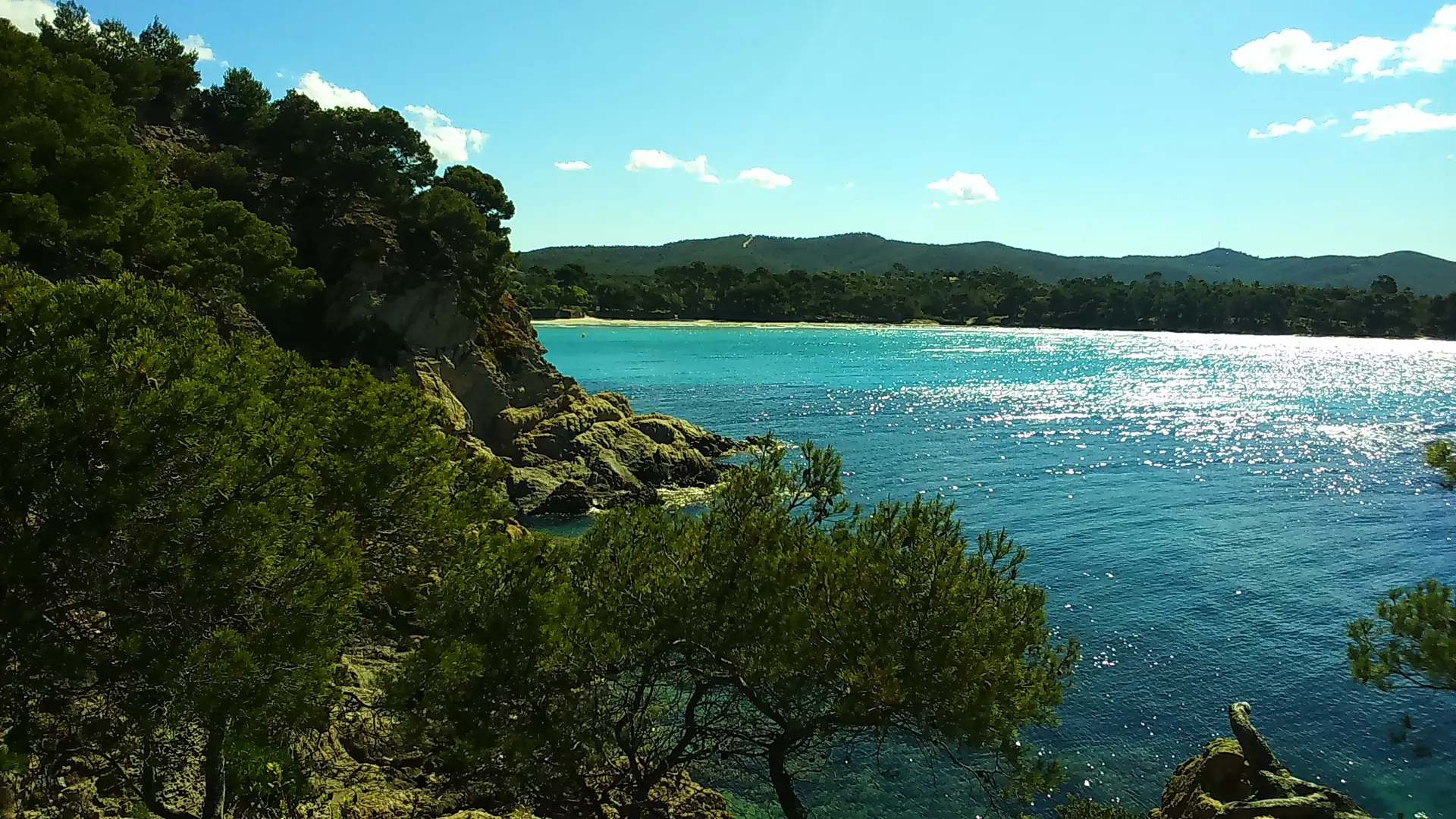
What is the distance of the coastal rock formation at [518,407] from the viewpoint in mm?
41781

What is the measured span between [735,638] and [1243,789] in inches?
538

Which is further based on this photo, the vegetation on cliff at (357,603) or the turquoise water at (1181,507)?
the turquoise water at (1181,507)

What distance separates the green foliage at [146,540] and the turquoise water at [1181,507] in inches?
710

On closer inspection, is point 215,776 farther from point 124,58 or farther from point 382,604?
point 124,58

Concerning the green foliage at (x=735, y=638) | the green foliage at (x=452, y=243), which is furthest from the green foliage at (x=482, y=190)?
the green foliage at (x=735, y=638)

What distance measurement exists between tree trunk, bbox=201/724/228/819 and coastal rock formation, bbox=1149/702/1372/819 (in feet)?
57.0

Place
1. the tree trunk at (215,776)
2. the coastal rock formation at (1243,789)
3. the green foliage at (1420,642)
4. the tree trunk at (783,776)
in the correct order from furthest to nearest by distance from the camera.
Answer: the coastal rock formation at (1243,789), the tree trunk at (783,776), the green foliage at (1420,642), the tree trunk at (215,776)

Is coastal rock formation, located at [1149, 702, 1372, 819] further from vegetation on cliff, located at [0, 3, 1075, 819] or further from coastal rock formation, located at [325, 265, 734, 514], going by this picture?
coastal rock formation, located at [325, 265, 734, 514]

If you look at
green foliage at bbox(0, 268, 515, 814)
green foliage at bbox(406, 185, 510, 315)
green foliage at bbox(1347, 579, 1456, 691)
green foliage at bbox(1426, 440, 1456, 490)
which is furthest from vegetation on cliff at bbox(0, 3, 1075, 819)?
green foliage at bbox(406, 185, 510, 315)

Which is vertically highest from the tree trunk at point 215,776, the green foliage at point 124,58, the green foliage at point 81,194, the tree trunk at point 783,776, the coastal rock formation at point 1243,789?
the green foliage at point 124,58

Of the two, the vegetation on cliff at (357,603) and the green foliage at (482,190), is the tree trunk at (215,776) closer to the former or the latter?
the vegetation on cliff at (357,603)

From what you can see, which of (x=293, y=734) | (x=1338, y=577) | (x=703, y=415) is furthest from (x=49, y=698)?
(x=703, y=415)

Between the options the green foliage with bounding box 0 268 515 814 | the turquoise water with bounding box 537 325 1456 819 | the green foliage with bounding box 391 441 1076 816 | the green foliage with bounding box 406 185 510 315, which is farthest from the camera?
the green foliage with bounding box 406 185 510 315

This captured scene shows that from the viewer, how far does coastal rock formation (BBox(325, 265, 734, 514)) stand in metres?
41.8
